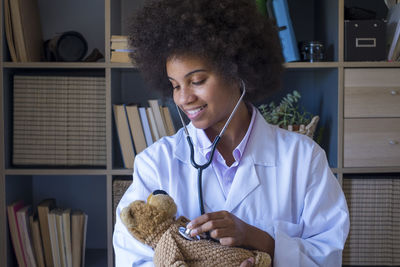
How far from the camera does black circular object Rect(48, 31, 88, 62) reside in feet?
5.80

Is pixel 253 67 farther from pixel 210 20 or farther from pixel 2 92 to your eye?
pixel 2 92

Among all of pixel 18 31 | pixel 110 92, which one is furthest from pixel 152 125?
pixel 18 31

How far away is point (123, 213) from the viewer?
864 mm

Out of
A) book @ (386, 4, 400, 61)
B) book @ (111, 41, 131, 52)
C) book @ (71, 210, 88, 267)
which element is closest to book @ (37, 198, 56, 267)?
book @ (71, 210, 88, 267)

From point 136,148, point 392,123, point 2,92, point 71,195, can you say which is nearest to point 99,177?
point 71,195

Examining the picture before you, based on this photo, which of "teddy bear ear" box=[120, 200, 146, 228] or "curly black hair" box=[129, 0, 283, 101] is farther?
"curly black hair" box=[129, 0, 283, 101]

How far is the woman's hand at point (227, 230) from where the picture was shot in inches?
34.8

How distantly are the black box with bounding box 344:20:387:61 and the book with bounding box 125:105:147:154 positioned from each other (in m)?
0.95

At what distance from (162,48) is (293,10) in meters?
1.08

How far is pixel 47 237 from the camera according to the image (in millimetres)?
1812

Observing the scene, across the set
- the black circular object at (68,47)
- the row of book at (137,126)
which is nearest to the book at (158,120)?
the row of book at (137,126)

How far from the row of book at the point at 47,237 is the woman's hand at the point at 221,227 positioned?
1.08 meters

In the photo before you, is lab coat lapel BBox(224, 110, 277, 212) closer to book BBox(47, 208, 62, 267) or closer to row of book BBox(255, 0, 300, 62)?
row of book BBox(255, 0, 300, 62)

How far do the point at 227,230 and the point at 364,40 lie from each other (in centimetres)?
121
